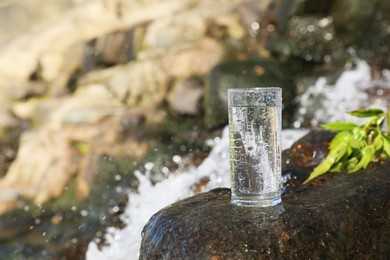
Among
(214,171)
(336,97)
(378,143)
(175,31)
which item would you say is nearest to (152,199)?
(214,171)

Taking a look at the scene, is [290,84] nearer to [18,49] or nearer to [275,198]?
[275,198]

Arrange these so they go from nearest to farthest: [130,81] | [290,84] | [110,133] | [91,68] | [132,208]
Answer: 1. [132,208]
2. [290,84]
3. [110,133]
4. [130,81]
5. [91,68]

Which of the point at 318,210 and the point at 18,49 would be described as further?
the point at 18,49

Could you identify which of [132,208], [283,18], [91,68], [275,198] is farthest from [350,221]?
[91,68]

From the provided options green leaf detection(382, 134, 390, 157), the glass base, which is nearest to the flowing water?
green leaf detection(382, 134, 390, 157)

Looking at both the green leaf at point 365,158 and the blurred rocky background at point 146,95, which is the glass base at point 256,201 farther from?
the blurred rocky background at point 146,95

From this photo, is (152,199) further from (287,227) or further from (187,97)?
(187,97)
